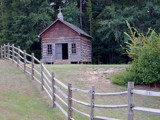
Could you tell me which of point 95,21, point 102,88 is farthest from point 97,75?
point 95,21

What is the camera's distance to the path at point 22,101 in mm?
7883

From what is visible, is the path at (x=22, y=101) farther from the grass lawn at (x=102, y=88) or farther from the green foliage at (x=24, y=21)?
the green foliage at (x=24, y=21)

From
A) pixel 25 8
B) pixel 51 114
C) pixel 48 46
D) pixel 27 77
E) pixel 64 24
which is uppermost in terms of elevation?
pixel 25 8

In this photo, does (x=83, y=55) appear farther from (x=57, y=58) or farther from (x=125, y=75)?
(x=125, y=75)

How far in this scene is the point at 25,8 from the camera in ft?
112

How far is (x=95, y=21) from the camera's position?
116ft

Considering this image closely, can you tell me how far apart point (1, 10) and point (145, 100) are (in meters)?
32.5

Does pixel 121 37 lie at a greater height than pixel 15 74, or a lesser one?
greater

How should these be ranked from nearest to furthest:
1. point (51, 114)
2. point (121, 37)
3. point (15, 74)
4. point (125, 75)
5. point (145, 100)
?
point (51, 114), point (145, 100), point (125, 75), point (15, 74), point (121, 37)

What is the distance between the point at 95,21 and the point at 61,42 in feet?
33.7

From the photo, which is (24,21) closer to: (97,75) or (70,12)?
(70,12)

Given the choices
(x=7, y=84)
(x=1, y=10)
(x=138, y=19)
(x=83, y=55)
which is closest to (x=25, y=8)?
(x=1, y=10)

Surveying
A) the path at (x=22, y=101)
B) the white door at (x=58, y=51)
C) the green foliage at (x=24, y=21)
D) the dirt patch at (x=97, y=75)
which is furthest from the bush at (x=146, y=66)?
the green foliage at (x=24, y=21)

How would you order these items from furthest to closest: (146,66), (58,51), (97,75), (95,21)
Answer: (95,21) → (58,51) → (97,75) → (146,66)
